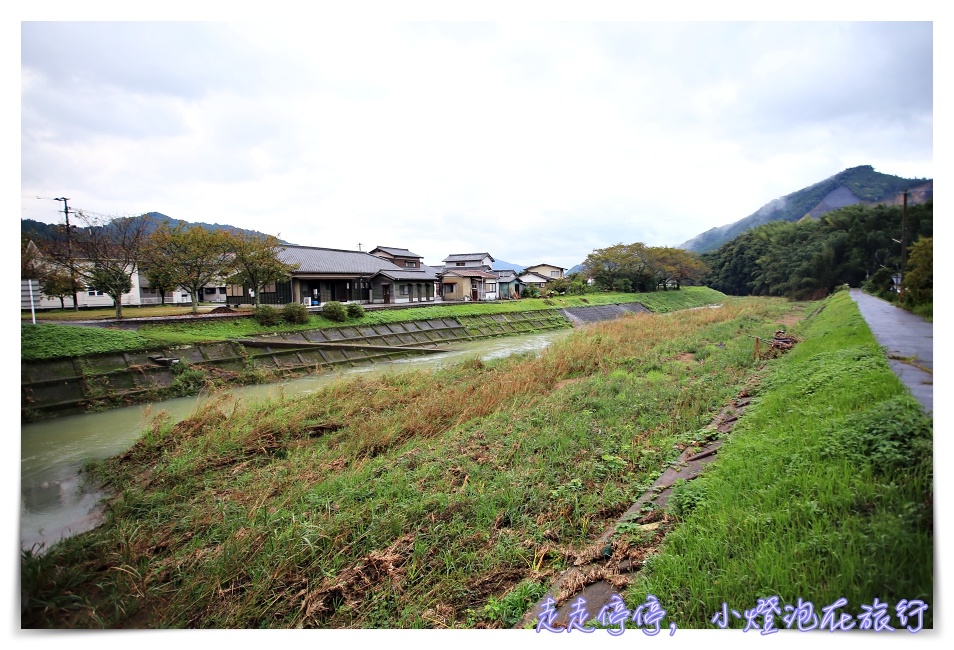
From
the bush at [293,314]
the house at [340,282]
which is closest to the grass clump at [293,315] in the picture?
the bush at [293,314]

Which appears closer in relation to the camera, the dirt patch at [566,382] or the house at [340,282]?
the dirt patch at [566,382]

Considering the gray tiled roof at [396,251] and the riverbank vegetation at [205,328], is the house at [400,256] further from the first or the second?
the riverbank vegetation at [205,328]

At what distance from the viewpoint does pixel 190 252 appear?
1753 cm

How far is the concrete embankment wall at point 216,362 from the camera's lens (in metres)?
8.93

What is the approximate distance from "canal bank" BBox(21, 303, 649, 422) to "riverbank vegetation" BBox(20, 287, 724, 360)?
276 millimetres

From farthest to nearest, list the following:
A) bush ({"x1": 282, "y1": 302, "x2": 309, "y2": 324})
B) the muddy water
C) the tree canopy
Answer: the tree canopy
bush ({"x1": 282, "y1": 302, "x2": 309, "y2": 324})
the muddy water

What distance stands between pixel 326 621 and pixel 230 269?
19814 mm

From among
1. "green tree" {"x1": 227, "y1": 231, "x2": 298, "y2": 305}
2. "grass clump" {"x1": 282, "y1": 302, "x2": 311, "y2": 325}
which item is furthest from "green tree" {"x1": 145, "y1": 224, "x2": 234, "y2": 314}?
→ "grass clump" {"x1": 282, "y1": 302, "x2": 311, "y2": 325}

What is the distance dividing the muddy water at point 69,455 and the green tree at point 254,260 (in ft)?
29.8

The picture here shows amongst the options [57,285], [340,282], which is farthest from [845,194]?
[340,282]

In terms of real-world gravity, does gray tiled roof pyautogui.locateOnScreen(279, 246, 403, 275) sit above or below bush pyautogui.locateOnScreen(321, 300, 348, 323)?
above

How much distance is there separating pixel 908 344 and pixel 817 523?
216 centimetres

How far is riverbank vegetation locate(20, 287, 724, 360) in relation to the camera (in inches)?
350

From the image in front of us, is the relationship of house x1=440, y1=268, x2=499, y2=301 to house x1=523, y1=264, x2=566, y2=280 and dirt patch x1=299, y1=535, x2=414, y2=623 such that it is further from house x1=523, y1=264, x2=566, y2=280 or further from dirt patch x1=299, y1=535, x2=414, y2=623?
dirt patch x1=299, y1=535, x2=414, y2=623
